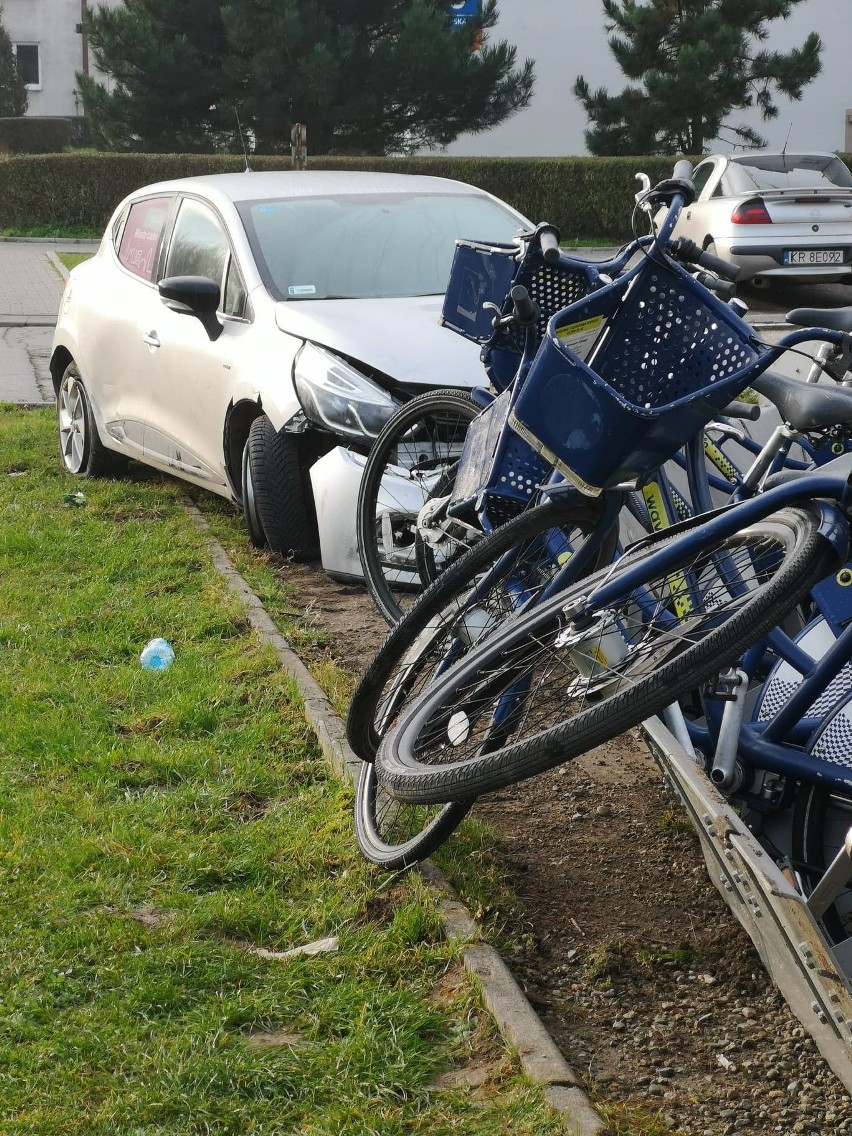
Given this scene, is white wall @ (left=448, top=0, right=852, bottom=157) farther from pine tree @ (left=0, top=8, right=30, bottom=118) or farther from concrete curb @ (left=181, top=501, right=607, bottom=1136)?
concrete curb @ (left=181, top=501, right=607, bottom=1136)

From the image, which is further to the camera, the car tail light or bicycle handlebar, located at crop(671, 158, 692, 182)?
the car tail light

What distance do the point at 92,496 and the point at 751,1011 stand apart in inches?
205

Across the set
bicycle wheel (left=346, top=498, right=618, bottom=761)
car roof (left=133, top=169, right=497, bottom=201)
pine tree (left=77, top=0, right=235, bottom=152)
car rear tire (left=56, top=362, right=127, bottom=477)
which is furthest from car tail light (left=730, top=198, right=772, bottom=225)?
pine tree (left=77, top=0, right=235, bottom=152)

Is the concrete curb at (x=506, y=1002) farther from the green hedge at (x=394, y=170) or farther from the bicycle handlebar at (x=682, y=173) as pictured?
the green hedge at (x=394, y=170)

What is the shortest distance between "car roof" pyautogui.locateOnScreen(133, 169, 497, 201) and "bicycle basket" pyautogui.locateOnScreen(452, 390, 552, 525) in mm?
3493

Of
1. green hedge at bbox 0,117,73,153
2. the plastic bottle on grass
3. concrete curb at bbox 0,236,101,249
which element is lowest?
concrete curb at bbox 0,236,101,249

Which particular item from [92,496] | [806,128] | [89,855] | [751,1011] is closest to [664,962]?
[751,1011]

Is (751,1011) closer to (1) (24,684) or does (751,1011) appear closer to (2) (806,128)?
(1) (24,684)

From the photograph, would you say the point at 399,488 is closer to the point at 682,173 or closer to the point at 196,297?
the point at 196,297

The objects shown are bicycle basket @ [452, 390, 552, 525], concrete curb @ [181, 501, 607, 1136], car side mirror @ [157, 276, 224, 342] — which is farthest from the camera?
car side mirror @ [157, 276, 224, 342]

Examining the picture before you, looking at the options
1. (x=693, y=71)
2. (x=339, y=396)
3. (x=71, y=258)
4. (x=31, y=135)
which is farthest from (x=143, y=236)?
(x=31, y=135)

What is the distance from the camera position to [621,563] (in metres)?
2.97

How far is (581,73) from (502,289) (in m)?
29.1

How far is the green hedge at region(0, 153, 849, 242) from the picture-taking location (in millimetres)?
26375
